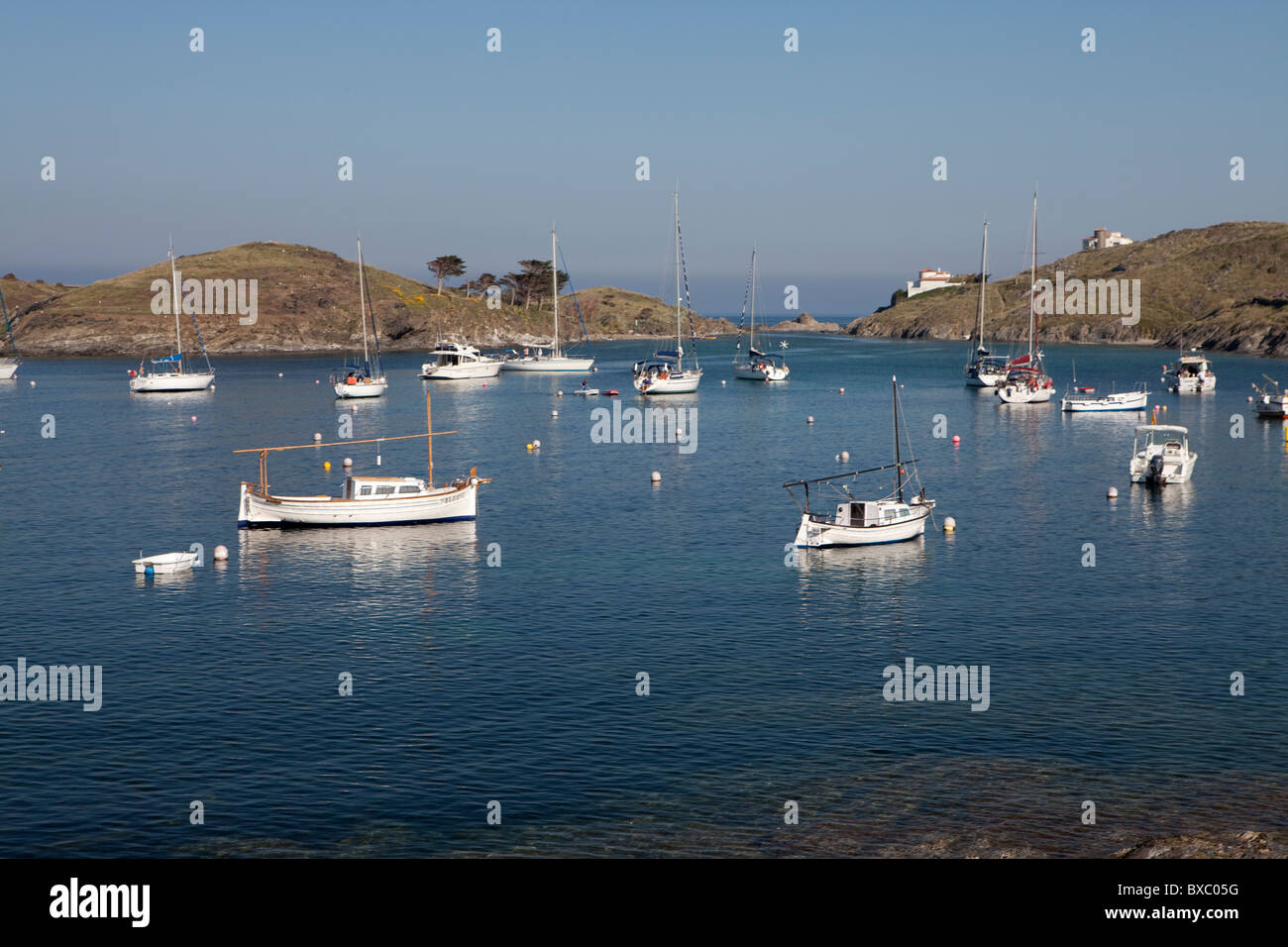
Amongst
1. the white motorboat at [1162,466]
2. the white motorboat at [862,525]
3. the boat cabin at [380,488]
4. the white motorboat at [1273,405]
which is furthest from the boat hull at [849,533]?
the white motorboat at [1273,405]

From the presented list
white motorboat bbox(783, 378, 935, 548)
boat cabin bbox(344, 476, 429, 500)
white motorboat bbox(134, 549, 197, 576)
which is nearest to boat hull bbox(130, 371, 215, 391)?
boat cabin bbox(344, 476, 429, 500)

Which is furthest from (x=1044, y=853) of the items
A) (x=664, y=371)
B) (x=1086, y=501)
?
(x=664, y=371)

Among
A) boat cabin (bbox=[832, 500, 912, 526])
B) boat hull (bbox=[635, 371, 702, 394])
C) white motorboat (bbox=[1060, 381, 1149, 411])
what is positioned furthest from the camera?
boat hull (bbox=[635, 371, 702, 394])

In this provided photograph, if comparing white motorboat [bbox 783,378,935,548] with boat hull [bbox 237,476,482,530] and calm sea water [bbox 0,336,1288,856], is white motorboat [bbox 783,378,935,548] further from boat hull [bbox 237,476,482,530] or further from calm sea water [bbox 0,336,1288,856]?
boat hull [bbox 237,476,482,530]

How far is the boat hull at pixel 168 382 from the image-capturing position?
6983 inches

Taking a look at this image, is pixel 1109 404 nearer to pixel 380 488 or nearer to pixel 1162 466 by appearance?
pixel 1162 466

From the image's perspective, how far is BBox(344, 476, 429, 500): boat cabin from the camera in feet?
242

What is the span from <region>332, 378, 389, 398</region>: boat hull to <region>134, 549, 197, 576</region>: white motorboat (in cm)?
10503

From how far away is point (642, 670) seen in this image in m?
47.0

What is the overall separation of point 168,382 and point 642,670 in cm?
15256

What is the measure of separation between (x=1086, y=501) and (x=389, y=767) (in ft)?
207
